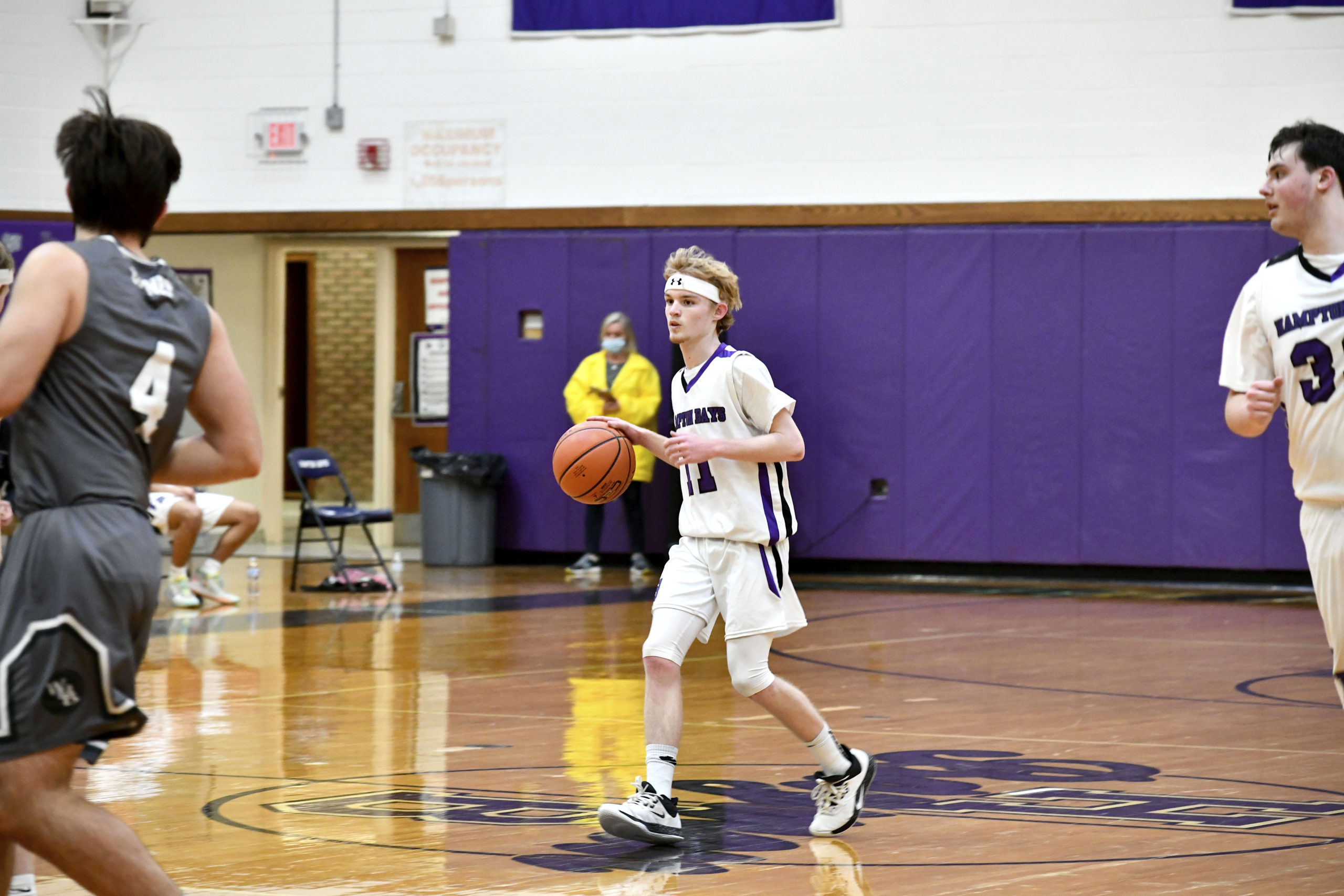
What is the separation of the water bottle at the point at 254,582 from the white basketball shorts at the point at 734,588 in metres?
7.12

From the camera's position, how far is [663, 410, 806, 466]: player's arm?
447 centimetres

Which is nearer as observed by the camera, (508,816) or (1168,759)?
(508,816)

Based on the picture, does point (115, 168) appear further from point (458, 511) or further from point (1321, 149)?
point (458, 511)

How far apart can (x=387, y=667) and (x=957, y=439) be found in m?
6.19

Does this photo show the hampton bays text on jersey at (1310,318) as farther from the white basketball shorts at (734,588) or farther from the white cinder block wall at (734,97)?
the white cinder block wall at (734,97)

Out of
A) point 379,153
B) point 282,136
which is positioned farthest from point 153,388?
point 282,136

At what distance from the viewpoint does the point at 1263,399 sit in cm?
367

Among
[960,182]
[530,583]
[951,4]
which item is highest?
[951,4]

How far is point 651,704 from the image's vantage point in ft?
14.7

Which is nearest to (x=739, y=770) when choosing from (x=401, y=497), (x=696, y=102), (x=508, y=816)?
(x=508, y=816)

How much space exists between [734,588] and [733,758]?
4.17ft

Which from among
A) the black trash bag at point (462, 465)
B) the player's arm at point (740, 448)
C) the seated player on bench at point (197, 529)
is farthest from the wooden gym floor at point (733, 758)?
the black trash bag at point (462, 465)

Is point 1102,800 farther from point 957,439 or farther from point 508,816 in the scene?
point 957,439

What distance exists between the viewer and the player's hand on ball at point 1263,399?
12.0 ft
